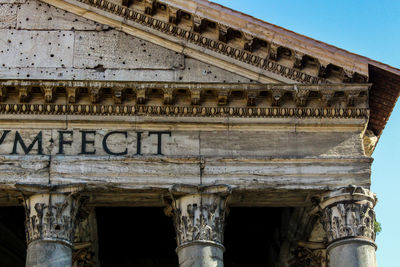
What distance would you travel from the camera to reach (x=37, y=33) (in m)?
19.4

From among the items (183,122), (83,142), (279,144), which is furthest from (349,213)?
(83,142)

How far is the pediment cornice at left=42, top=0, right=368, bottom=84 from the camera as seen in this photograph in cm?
1852

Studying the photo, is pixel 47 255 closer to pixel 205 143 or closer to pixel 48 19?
pixel 205 143

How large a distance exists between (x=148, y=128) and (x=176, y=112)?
579 millimetres

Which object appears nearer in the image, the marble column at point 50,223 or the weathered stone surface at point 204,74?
the marble column at point 50,223

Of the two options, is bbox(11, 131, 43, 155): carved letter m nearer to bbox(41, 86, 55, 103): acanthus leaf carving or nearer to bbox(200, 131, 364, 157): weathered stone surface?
bbox(41, 86, 55, 103): acanthus leaf carving

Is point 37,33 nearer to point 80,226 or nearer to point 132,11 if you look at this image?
point 132,11

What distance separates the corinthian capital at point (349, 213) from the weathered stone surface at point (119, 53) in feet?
12.7

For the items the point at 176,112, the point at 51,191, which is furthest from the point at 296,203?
the point at 51,191

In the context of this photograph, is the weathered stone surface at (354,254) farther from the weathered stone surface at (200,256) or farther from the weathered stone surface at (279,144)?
the weathered stone surface at (200,256)

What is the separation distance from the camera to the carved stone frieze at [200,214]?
56.5ft

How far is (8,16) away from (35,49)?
977 millimetres

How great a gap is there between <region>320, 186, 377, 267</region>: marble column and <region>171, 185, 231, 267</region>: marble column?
6.02 feet

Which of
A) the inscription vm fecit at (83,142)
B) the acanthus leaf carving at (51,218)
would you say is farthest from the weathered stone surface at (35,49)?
the acanthus leaf carving at (51,218)
